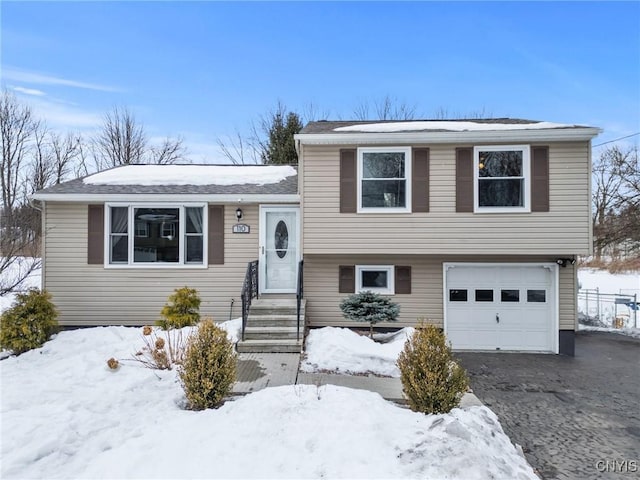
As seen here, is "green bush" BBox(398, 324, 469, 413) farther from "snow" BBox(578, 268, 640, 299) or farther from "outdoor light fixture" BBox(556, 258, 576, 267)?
"snow" BBox(578, 268, 640, 299)

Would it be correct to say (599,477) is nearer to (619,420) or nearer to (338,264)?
(619,420)

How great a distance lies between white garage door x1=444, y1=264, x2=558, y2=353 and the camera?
8.32 m

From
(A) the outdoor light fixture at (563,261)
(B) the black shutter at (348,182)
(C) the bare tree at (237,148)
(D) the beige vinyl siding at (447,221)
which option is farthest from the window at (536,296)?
(C) the bare tree at (237,148)

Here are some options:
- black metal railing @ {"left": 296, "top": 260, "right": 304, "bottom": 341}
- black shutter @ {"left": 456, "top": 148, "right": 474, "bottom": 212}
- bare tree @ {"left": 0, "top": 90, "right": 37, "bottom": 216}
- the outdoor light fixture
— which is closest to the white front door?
black metal railing @ {"left": 296, "top": 260, "right": 304, "bottom": 341}

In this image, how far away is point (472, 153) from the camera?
770 cm

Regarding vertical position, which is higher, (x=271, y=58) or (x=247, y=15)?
(x=271, y=58)

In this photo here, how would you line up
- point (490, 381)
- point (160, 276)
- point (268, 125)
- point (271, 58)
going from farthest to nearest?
point (268, 125)
point (271, 58)
point (160, 276)
point (490, 381)

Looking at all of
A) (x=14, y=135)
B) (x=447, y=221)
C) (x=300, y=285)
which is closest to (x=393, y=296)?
(x=447, y=221)

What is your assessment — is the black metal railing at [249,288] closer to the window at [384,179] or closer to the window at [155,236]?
the window at [155,236]

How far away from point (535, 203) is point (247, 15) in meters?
9.85

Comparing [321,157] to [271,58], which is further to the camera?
[271,58]

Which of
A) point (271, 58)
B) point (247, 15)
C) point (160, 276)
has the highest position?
point (271, 58)

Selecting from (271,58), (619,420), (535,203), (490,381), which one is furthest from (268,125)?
(619,420)

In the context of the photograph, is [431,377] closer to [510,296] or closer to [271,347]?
[271,347]
